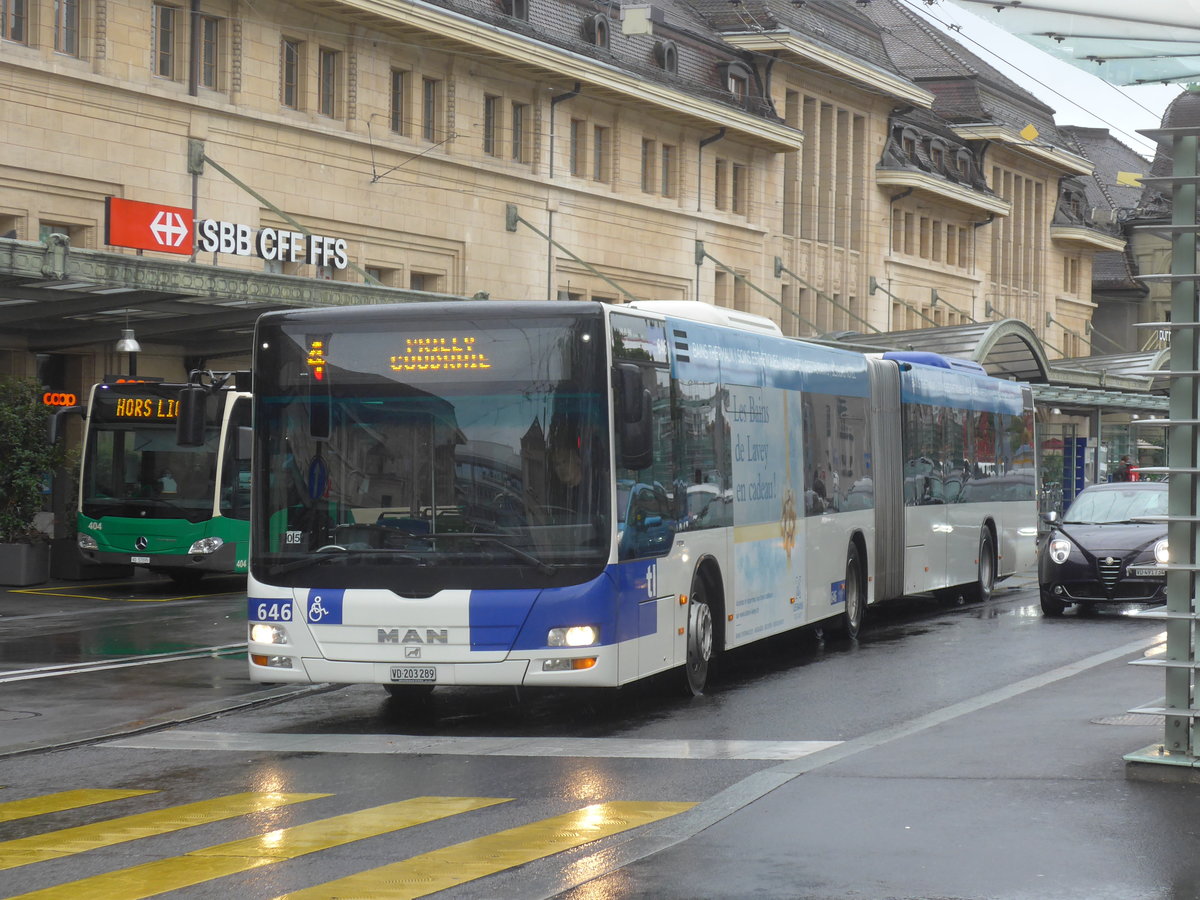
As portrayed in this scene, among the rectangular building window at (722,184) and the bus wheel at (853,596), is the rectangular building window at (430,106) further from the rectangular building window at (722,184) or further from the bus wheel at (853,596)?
the bus wheel at (853,596)

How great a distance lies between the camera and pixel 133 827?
9.10 meters

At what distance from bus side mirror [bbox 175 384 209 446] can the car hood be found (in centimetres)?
1099

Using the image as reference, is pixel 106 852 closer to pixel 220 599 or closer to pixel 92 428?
pixel 220 599

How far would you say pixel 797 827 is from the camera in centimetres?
840

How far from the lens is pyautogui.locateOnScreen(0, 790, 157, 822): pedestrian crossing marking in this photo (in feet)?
31.5

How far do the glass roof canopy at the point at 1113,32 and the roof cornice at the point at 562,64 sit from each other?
1113 inches

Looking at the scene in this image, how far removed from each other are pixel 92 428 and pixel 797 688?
47.5 ft

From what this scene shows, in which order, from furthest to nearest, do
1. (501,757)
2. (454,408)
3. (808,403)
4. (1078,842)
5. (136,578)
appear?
1. (136,578)
2. (808,403)
3. (454,408)
4. (501,757)
5. (1078,842)

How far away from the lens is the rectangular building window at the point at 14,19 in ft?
95.2

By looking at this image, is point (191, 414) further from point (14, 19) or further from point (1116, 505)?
point (14, 19)

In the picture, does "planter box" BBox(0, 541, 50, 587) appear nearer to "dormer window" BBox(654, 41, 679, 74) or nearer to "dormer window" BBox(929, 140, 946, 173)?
"dormer window" BBox(654, 41, 679, 74)

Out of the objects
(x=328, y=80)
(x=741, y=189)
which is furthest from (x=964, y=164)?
(x=328, y=80)

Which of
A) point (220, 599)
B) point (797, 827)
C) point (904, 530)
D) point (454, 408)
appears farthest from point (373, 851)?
point (220, 599)

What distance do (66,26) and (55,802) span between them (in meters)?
22.8
